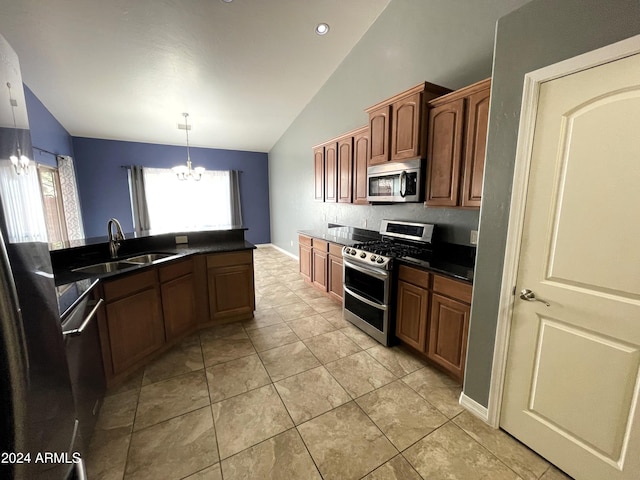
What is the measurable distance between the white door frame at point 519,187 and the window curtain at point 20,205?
2076 millimetres

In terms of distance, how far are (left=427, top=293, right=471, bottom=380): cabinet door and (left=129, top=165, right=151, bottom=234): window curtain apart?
21.7 ft

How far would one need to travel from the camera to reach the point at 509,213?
1561 millimetres

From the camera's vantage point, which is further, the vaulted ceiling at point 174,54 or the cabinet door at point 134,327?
the vaulted ceiling at point 174,54

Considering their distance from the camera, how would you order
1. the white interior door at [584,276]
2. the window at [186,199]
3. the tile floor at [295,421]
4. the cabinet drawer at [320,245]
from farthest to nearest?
the window at [186,199], the cabinet drawer at [320,245], the tile floor at [295,421], the white interior door at [584,276]

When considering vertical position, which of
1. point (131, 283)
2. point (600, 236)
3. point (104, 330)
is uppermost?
point (600, 236)

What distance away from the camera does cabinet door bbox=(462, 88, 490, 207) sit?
2.06 meters

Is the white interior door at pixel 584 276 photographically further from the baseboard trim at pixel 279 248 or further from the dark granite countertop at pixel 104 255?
the baseboard trim at pixel 279 248

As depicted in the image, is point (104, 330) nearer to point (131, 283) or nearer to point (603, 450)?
point (131, 283)

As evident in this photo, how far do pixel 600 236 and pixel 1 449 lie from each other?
213 centimetres

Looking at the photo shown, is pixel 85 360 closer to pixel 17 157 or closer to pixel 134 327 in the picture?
pixel 134 327

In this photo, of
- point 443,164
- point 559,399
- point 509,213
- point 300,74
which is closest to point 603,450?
point 559,399

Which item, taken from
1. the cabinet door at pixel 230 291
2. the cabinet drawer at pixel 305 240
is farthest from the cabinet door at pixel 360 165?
the cabinet door at pixel 230 291

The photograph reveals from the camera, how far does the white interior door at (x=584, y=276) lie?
1181mm

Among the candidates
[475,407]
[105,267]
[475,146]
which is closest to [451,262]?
[475,146]
